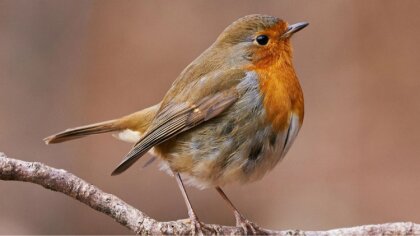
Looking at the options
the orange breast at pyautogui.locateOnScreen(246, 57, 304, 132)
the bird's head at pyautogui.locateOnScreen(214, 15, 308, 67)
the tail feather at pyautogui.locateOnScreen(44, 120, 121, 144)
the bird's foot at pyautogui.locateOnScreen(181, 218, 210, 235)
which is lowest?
the bird's foot at pyautogui.locateOnScreen(181, 218, 210, 235)

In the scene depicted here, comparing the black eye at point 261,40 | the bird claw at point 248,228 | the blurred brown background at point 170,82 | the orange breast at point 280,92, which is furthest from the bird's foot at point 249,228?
the blurred brown background at point 170,82

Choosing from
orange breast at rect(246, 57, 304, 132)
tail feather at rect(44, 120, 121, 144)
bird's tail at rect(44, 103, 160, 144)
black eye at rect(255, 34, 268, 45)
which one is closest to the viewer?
orange breast at rect(246, 57, 304, 132)

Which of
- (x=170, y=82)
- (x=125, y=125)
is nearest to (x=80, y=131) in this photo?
(x=125, y=125)

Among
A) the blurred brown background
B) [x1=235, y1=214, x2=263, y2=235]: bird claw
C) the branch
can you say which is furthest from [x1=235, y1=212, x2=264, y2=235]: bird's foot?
the blurred brown background

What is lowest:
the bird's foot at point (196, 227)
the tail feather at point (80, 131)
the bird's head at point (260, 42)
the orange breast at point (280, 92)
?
the bird's foot at point (196, 227)

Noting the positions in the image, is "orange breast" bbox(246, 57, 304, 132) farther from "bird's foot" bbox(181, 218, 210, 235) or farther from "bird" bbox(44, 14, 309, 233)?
"bird's foot" bbox(181, 218, 210, 235)

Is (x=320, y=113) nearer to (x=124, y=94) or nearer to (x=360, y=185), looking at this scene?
(x=360, y=185)

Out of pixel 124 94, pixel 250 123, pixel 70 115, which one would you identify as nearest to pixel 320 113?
pixel 124 94

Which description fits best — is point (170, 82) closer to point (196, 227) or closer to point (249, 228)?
point (249, 228)

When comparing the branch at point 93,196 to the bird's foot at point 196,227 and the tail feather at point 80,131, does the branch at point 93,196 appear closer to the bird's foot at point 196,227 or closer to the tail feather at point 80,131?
the bird's foot at point 196,227
